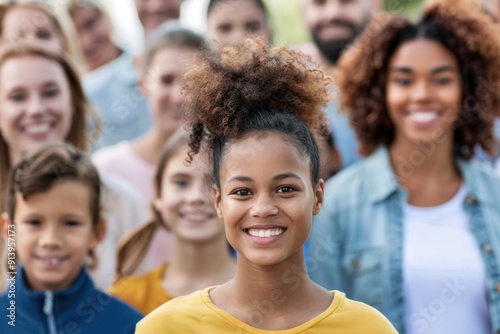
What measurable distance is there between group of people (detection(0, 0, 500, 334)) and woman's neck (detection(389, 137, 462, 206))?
0.01m

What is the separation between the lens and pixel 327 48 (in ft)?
21.9

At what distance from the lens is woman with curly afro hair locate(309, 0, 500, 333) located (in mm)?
5094

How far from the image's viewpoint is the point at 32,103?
5766mm

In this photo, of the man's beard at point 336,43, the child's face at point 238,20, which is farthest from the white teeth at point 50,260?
the man's beard at point 336,43

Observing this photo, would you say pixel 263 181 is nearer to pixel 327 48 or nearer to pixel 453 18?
pixel 453 18

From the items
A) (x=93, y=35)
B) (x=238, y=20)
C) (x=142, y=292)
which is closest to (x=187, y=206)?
(x=142, y=292)

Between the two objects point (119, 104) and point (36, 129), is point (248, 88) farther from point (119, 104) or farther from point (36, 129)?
point (119, 104)

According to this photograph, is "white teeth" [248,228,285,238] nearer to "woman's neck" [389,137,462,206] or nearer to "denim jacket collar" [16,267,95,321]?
"denim jacket collar" [16,267,95,321]

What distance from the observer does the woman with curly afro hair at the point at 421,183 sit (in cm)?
509

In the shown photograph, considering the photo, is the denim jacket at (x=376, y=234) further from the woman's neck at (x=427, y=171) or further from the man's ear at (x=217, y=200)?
the man's ear at (x=217, y=200)

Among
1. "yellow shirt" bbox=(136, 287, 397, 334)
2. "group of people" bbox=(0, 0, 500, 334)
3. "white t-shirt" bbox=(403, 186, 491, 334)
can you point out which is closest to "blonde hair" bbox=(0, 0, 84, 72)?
"group of people" bbox=(0, 0, 500, 334)

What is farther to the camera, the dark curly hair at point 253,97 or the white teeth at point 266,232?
the dark curly hair at point 253,97

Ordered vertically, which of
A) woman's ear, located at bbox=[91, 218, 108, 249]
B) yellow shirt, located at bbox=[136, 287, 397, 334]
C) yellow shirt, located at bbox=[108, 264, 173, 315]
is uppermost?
woman's ear, located at bbox=[91, 218, 108, 249]

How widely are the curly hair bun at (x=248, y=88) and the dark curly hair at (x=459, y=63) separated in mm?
1852
